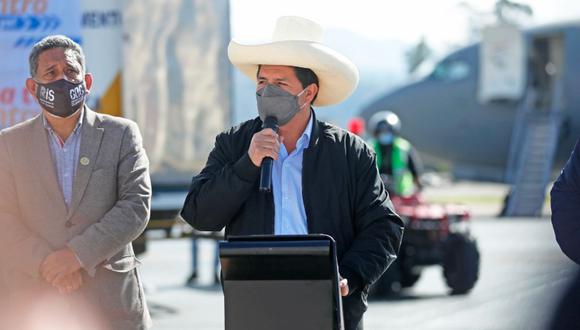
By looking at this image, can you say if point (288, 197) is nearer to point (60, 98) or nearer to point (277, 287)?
point (277, 287)

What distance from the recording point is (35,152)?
4.83m

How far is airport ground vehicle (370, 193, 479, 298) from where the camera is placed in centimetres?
1254

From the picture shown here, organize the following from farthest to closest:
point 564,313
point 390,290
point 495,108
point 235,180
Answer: point 495,108, point 390,290, point 235,180, point 564,313

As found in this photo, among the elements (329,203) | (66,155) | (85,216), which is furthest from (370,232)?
(66,155)

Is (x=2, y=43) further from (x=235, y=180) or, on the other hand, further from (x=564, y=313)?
(x=564, y=313)

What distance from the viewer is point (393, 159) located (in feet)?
41.4

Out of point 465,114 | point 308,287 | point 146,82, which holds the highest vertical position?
point 308,287

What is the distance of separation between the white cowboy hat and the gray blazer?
600 millimetres

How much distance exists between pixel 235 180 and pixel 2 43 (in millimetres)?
5900

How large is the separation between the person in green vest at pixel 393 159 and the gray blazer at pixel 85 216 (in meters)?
7.75

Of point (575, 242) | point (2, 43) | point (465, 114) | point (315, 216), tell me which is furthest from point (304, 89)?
point (465, 114)

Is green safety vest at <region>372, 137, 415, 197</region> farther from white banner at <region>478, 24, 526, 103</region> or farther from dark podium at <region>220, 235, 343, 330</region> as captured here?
white banner at <region>478, 24, 526, 103</region>

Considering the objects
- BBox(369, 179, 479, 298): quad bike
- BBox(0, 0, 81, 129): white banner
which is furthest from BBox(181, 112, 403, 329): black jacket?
BBox(369, 179, 479, 298): quad bike

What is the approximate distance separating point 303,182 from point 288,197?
0.24 feet
